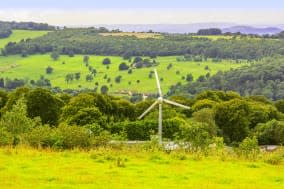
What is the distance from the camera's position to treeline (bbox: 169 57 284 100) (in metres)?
170

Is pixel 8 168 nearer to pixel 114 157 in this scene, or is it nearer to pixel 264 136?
pixel 114 157

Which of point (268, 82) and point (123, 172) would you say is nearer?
point (123, 172)

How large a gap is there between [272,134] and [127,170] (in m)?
52.8

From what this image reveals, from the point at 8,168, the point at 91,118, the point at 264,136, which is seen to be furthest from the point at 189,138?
the point at 264,136

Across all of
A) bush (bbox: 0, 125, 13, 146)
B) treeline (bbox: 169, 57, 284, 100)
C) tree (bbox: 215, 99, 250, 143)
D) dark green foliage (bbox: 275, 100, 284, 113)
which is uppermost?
bush (bbox: 0, 125, 13, 146)

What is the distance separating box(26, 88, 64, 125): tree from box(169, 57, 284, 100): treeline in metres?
96.6

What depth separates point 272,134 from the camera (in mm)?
75625

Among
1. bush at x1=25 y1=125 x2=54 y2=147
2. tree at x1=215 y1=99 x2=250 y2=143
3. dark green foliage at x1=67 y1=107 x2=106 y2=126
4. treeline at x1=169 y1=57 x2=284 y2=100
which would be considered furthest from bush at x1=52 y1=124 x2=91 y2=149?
treeline at x1=169 y1=57 x2=284 y2=100

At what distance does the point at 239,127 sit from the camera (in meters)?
77.2

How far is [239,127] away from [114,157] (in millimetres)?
50473

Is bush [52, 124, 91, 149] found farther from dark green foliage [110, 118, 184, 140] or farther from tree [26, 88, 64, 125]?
tree [26, 88, 64, 125]

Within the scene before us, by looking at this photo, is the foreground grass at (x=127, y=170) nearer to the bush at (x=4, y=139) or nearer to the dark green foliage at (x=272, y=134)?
the bush at (x=4, y=139)

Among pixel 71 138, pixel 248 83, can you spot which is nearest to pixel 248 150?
pixel 71 138

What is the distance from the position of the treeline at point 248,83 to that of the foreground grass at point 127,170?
14023cm
